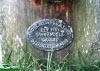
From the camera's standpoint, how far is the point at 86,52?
2.90 metres

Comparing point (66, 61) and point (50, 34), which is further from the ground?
point (50, 34)

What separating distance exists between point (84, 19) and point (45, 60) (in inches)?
18.4

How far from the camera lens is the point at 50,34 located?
286 cm

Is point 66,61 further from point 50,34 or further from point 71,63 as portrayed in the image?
point 50,34

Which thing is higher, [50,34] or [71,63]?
[50,34]

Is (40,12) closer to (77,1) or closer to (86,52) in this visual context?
(77,1)

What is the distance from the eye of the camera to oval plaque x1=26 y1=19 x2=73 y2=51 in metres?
2.83

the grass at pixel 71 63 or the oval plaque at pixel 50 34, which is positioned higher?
the oval plaque at pixel 50 34

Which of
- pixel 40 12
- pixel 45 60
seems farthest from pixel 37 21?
pixel 45 60

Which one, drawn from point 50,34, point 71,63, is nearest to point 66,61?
point 71,63

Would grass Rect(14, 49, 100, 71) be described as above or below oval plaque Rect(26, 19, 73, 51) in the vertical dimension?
below

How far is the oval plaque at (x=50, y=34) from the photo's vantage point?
2.83 m

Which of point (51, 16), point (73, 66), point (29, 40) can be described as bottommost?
point (73, 66)

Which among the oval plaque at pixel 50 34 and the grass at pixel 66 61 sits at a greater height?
the oval plaque at pixel 50 34
